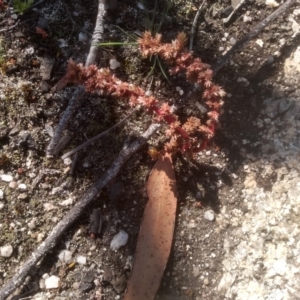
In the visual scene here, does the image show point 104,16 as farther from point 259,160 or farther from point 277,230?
point 277,230

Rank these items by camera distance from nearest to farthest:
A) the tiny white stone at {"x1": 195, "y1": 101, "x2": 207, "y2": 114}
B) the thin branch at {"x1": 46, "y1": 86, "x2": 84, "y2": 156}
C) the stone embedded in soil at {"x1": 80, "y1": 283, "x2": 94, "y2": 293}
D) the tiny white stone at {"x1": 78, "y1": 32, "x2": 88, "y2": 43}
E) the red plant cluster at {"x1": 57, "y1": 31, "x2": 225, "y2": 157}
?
the red plant cluster at {"x1": 57, "y1": 31, "x2": 225, "y2": 157}, the stone embedded in soil at {"x1": 80, "y1": 283, "x2": 94, "y2": 293}, the thin branch at {"x1": 46, "y1": 86, "x2": 84, "y2": 156}, the tiny white stone at {"x1": 195, "y1": 101, "x2": 207, "y2": 114}, the tiny white stone at {"x1": 78, "y1": 32, "x2": 88, "y2": 43}

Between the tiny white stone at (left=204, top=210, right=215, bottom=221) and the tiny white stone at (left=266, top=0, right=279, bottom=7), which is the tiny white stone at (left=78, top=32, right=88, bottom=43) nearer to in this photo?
the tiny white stone at (left=266, top=0, right=279, bottom=7)

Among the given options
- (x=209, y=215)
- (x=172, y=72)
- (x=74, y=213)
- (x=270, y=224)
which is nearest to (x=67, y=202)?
(x=74, y=213)

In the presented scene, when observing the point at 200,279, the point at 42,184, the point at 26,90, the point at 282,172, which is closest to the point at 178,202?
the point at 200,279

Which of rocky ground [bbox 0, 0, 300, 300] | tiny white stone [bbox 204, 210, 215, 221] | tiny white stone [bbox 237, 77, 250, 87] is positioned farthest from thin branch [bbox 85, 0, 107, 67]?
tiny white stone [bbox 204, 210, 215, 221]

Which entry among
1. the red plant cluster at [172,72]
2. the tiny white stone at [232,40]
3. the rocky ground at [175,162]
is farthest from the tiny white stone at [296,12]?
the red plant cluster at [172,72]

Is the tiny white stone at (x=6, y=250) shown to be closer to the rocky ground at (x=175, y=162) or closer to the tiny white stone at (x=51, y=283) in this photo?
the rocky ground at (x=175, y=162)

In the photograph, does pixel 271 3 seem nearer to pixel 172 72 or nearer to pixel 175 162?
pixel 172 72
